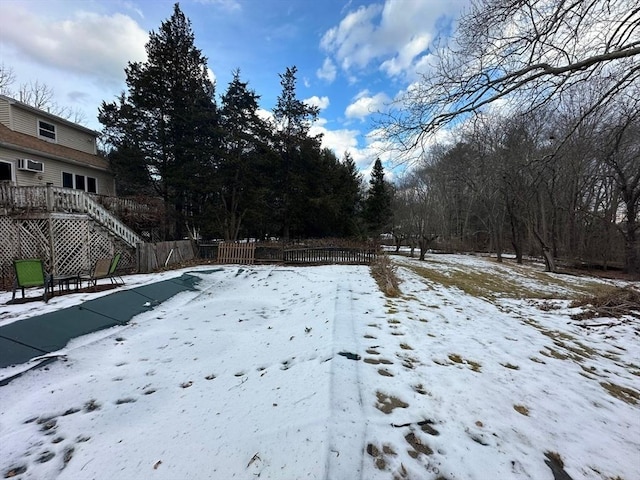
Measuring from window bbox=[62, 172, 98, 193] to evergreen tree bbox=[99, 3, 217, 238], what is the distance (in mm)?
2548

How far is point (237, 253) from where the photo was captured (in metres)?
14.0

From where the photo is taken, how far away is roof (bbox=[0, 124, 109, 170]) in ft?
38.2

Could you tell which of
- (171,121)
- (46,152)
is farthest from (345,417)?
(171,121)

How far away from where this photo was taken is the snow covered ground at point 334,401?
6.66 ft

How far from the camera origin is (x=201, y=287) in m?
8.59

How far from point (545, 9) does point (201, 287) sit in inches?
374

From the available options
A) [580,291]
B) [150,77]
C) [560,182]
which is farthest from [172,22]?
[560,182]

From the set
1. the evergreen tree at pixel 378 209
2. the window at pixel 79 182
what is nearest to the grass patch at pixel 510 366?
the window at pixel 79 182

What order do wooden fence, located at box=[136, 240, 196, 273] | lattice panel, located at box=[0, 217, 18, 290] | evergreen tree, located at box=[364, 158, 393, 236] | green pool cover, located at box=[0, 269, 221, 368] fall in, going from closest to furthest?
green pool cover, located at box=[0, 269, 221, 368] < lattice panel, located at box=[0, 217, 18, 290] < wooden fence, located at box=[136, 240, 196, 273] < evergreen tree, located at box=[364, 158, 393, 236]

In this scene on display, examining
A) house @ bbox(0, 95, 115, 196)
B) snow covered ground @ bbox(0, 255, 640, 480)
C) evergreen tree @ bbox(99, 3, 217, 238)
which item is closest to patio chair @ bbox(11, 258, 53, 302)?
snow covered ground @ bbox(0, 255, 640, 480)

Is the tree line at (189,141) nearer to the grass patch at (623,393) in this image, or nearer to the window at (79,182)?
the window at (79,182)

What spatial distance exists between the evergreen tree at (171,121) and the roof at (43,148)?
6.12 ft

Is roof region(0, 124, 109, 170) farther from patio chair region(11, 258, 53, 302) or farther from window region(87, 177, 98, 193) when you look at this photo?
patio chair region(11, 258, 53, 302)

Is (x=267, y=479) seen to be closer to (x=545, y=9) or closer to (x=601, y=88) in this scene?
(x=545, y=9)
